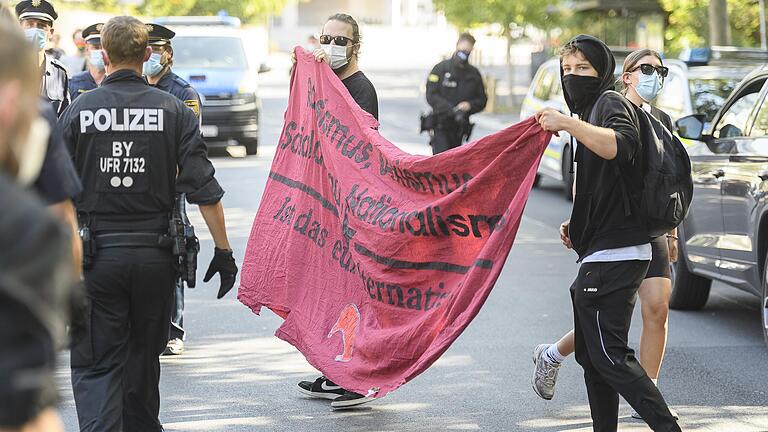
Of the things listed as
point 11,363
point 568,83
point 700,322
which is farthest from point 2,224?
point 700,322

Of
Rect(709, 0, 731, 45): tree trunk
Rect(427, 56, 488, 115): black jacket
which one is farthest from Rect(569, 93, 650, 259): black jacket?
Rect(709, 0, 731, 45): tree trunk

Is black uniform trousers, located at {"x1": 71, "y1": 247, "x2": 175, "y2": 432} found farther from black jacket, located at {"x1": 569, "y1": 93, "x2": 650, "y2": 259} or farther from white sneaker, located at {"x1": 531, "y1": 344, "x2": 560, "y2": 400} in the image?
white sneaker, located at {"x1": 531, "y1": 344, "x2": 560, "y2": 400}

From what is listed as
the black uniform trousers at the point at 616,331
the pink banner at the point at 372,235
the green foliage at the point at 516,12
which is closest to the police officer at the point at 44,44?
the pink banner at the point at 372,235

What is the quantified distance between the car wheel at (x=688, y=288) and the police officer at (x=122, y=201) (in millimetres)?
5398

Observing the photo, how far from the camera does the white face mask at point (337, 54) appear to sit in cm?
701

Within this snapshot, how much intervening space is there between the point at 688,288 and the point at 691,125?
5.71ft

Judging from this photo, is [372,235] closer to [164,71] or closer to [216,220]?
[216,220]

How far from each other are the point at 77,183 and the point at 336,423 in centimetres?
291

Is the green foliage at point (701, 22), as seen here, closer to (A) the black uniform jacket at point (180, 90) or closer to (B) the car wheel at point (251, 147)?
(B) the car wheel at point (251, 147)

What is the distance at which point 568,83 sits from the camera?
212 inches

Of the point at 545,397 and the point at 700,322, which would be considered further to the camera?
the point at 700,322

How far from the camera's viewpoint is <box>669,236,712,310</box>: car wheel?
31.5 feet

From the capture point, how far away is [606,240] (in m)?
5.36

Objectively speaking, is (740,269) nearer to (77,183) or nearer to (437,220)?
(437,220)
